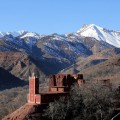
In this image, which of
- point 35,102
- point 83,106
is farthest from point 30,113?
point 83,106

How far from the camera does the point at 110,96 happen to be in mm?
68375

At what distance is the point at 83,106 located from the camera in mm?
65188

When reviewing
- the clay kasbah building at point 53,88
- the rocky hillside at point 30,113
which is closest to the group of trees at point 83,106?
the rocky hillside at point 30,113

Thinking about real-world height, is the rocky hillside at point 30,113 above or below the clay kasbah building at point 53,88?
below

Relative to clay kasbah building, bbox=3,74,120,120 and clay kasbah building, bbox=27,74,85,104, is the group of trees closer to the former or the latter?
clay kasbah building, bbox=3,74,120,120

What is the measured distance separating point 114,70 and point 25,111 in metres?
104

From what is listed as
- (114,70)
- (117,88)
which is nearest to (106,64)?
(114,70)

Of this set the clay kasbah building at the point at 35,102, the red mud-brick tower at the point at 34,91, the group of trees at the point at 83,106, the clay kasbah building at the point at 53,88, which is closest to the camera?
the group of trees at the point at 83,106

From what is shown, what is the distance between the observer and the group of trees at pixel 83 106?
63594 millimetres

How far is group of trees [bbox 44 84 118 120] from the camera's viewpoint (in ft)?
209

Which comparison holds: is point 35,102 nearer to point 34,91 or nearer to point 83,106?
point 34,91

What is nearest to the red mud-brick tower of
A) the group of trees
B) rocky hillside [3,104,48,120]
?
rocky hillside [3,104,48,120]

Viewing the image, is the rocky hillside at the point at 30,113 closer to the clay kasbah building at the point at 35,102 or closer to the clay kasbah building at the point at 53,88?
the clay kasbah building at the point at 35,102

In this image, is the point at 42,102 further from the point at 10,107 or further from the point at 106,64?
the point at 106,64
